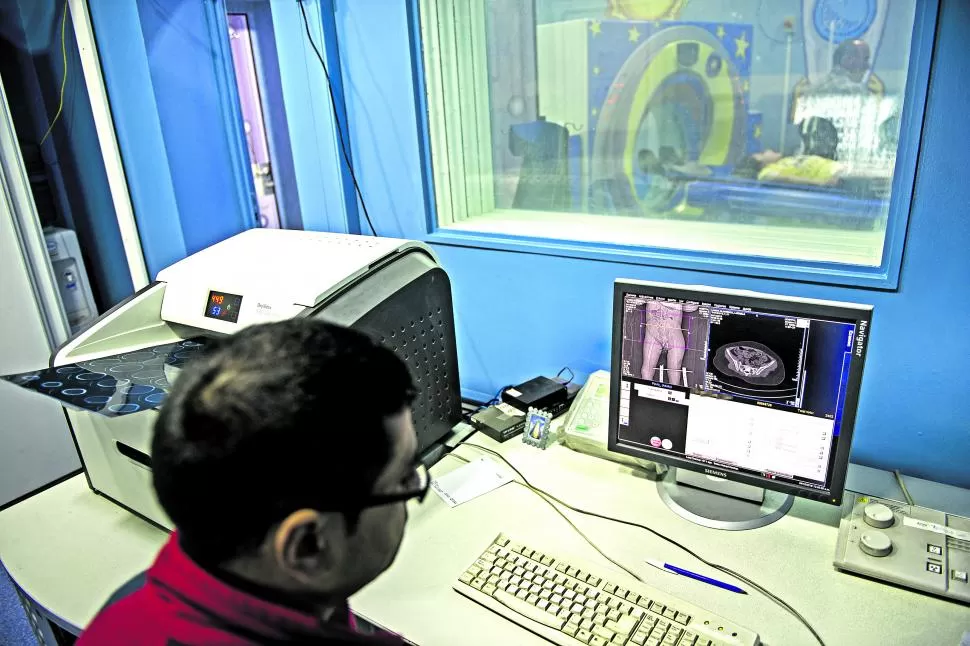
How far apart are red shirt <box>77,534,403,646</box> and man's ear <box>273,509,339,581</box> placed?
0.05 metres

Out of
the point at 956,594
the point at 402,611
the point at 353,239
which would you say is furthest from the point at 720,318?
the point at 353,239

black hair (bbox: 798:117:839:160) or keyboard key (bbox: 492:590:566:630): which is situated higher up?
black hair (bbox: 798:117:839:160)

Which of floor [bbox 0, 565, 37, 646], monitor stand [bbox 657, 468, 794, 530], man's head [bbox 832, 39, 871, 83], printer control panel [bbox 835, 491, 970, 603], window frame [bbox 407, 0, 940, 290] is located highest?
man's head [bbox 832, 39, 871, 83]

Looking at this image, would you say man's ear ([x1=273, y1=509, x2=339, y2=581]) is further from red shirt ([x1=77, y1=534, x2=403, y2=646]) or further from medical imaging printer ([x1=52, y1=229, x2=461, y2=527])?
medical imaging printer ([x1=52, y1=229, x2=461, y2=527])

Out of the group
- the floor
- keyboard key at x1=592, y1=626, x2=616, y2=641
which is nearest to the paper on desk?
keyboard key at x1=592, y1=626, x2=616, y2=641

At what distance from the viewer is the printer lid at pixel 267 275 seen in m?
1.31

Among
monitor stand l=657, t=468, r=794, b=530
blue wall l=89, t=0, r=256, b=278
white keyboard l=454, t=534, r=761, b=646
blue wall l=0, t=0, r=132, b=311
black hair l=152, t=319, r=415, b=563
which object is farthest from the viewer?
blue wall l=0, t=0, r=132, b=311

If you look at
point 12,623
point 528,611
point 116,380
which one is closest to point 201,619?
point 528,611

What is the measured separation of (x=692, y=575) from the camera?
1113 millimetres

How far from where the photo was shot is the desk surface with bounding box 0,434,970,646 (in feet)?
3.34

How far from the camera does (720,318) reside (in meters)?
1.15

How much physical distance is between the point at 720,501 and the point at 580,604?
42cm

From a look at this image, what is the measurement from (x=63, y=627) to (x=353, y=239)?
0.94 meters

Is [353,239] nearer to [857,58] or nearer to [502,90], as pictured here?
[502,90]
